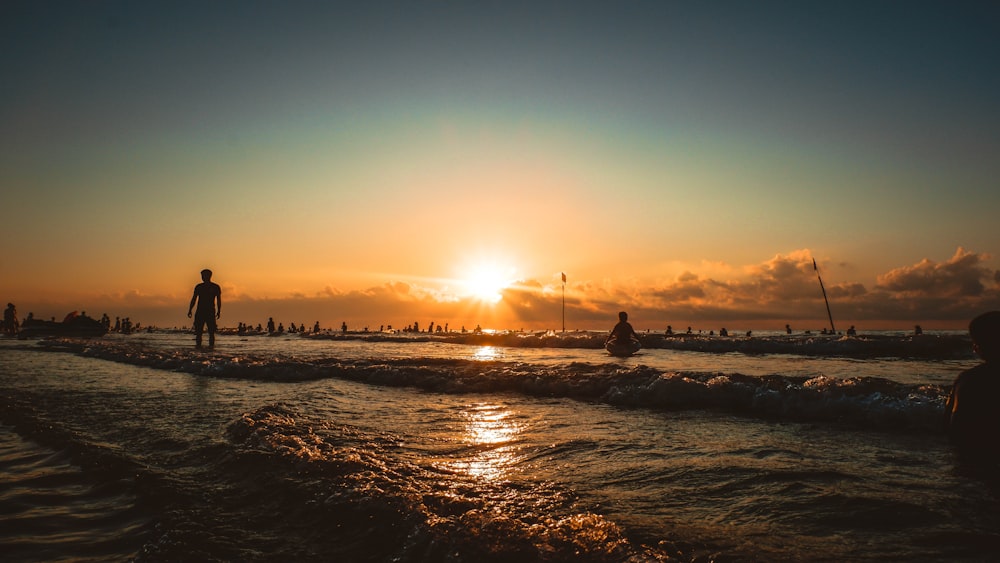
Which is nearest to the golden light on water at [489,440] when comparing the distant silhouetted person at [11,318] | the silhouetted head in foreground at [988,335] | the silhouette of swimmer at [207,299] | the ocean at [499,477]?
the ocean at [499,477]

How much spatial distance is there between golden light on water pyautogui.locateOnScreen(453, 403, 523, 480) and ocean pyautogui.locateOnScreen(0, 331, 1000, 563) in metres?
0.04

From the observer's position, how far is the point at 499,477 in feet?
16.3

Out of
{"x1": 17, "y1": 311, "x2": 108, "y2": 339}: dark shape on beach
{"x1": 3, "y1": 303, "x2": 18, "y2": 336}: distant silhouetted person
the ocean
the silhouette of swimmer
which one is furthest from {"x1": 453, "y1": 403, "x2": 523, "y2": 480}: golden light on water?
{"x1": 3, "y1": 303, "x2": 18, "y2": 336}: distant silhouetted person

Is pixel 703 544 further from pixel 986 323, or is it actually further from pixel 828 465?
pixel 986 323

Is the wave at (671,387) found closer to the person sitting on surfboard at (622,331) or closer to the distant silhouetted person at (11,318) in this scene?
the person sitting on surfboard at (622,331)

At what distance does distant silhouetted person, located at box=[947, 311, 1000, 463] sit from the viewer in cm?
468

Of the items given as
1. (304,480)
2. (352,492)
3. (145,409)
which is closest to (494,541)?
(352,492)

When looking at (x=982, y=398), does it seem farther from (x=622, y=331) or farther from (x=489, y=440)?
(x=622, y=331)

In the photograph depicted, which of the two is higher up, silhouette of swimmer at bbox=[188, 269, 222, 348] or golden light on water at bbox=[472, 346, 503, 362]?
silhouette of swimmer at bbox=[188, 269, 222, 348]

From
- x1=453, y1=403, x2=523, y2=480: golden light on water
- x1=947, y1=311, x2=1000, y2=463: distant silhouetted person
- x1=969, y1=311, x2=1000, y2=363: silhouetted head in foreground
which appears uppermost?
x1=969, y1=311, x2=1000, y2=363: silhouetted head in foreground

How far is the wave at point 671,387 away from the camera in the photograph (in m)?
8.18

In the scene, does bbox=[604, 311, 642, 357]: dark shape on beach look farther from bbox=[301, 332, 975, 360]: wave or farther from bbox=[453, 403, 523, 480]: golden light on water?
bbox=[453, 403, 523, 480]: golden light on water

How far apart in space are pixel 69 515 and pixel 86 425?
153 inches

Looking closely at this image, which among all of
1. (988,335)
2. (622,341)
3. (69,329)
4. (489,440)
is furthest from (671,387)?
(69,329)
